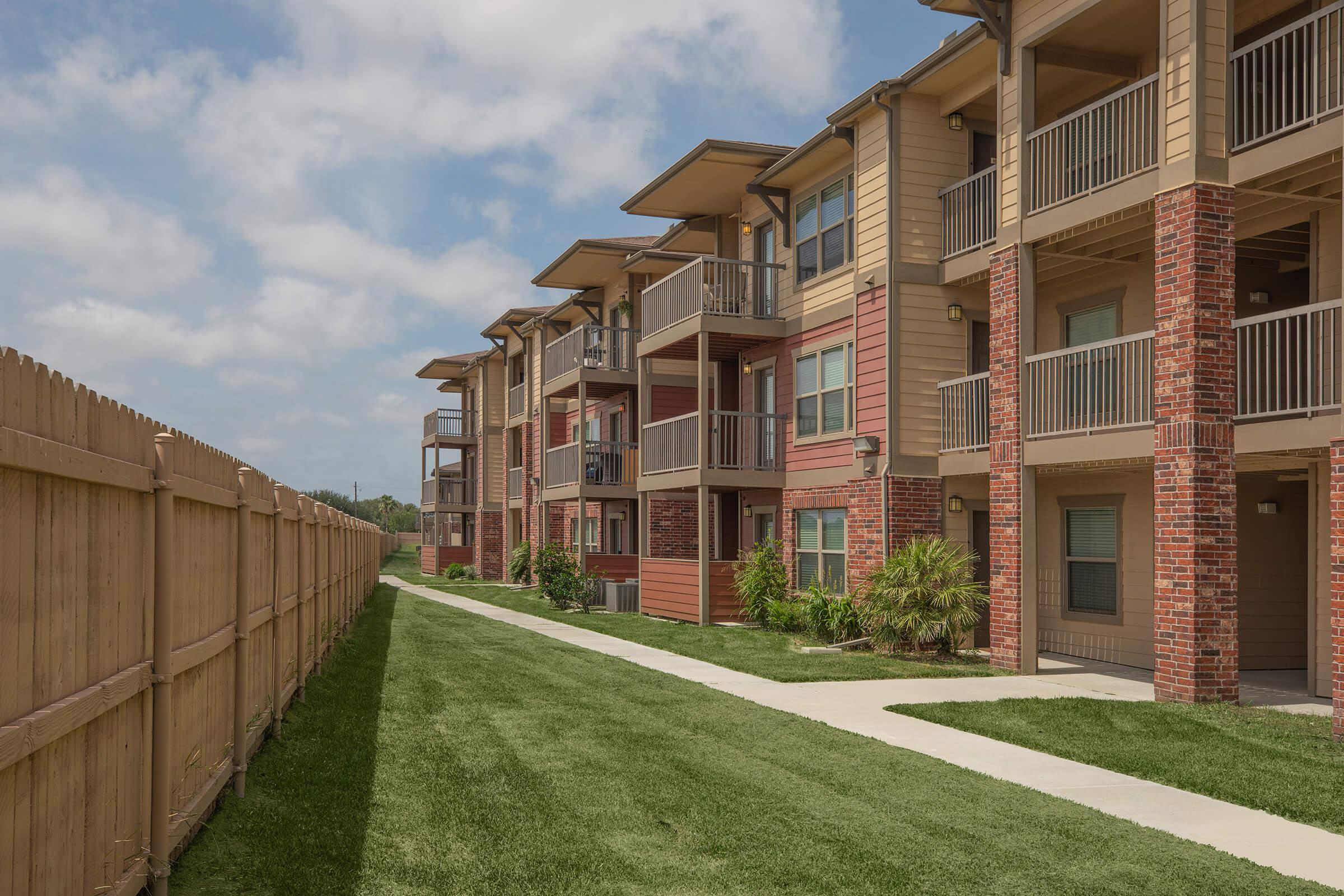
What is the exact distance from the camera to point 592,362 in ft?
101

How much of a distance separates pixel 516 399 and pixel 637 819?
112ft

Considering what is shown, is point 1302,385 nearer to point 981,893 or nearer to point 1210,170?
point 1210,170

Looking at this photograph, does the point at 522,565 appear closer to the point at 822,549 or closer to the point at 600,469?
the point at 600,469

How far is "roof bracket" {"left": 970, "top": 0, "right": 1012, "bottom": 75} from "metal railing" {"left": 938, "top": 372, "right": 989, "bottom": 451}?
4208mm

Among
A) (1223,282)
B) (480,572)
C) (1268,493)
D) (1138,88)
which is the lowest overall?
(480,572)

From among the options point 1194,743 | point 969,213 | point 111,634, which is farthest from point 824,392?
point 111,634

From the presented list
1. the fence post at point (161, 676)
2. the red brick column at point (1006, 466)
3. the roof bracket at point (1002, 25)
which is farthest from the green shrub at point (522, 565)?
the fence post at point (161, 676)

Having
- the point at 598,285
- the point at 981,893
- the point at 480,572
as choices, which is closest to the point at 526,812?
the point at 981,893

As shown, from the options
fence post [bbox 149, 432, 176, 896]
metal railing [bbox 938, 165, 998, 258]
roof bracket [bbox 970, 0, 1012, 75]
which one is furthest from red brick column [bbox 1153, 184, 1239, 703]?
fence post [bbox 149, 432, 176, 896]

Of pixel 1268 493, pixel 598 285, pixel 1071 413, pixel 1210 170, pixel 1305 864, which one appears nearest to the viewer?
pixel 1305 864

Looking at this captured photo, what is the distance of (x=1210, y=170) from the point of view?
39.7 feet

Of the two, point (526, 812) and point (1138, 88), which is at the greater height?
point (1138, 88)

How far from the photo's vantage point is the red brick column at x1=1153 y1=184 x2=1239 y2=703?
11914 millimetres

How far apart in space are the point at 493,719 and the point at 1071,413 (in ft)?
26.7
